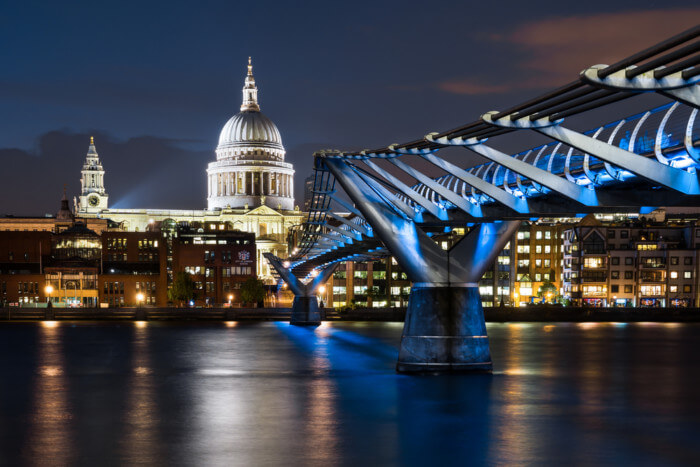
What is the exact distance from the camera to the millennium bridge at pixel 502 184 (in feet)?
54.9

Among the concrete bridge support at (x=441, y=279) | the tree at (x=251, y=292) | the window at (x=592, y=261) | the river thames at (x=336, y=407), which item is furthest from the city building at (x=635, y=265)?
the concrete bridge support at (x=441, y=279)

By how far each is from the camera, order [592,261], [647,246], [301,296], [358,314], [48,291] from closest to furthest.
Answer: [301,296] < [358,314] < [647,246] < [592,261] < [48,291]

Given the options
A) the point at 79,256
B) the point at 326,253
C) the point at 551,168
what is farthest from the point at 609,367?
the point at 79,256

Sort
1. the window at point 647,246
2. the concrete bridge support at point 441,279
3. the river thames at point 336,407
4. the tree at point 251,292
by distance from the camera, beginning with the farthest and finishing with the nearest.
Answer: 1. the tree at point 251,292
2. the window at point 647,246
3. the concrete bridge support at point 441,279
4. the river thames at point 336,407

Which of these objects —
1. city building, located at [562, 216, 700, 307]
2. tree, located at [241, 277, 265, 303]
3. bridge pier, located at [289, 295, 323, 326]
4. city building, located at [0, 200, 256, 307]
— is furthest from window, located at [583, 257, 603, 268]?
city building, located at [0, 200, 256, 307]

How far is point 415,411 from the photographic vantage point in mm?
31312

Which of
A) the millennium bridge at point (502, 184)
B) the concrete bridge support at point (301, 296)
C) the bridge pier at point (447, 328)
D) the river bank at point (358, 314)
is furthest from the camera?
the river bank at point (358, 314)

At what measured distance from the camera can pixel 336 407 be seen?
109 ft

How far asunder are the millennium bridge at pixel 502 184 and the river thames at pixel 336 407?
93.8 inches

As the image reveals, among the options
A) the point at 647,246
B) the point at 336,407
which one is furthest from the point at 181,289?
the point at 336,407

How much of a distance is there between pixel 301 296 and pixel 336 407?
5996cm

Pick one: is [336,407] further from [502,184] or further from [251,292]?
[251,292]

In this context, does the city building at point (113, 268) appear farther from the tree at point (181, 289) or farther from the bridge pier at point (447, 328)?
the bridge pier at point (447, 328)

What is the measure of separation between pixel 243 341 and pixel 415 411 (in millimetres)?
39628
